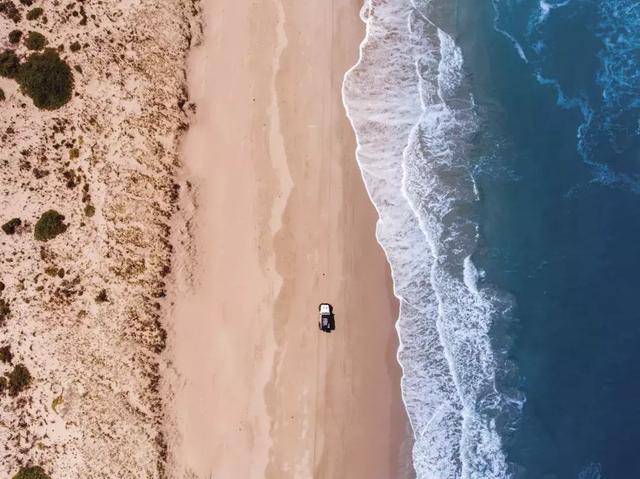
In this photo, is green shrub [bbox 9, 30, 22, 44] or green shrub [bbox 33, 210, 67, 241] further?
green shrub [bbox 9, 30, 22, 44]

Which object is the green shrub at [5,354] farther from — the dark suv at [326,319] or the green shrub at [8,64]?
the dark suv at [326,319]

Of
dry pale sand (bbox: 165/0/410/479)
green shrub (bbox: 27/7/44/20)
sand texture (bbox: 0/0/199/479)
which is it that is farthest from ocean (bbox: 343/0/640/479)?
green shrub (bbox: 27/7/44/20)

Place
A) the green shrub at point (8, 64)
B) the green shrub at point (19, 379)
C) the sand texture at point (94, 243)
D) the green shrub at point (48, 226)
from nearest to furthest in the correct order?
the sand texture at point (94, 243) < the green shrub at point (19, 379) < the green shrub at point (48, 226) < the green shrub at point (8, 64)

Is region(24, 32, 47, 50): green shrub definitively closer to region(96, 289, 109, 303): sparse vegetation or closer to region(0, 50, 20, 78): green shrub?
region(0, 50, 20, 78): green shrub

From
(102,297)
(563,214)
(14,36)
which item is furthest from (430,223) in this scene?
(14,36)

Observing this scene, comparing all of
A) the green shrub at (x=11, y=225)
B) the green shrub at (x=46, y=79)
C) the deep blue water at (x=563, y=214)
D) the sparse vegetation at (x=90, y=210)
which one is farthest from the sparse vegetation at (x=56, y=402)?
the deep blue water at (x=563, y=214)

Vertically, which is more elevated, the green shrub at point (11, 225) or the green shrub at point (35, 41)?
the green shrub at point (35, 41)

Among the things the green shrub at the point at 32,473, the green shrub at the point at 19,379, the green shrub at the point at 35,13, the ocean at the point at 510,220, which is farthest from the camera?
the green shrub at the point at 35,13
